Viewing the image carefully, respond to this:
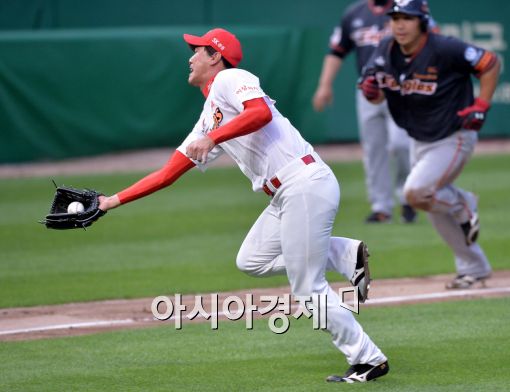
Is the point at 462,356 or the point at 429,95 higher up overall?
the point at 429,95

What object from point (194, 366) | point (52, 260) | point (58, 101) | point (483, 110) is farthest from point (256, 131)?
point (58, 101)

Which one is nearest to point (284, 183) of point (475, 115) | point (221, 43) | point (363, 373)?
point (221, 43)

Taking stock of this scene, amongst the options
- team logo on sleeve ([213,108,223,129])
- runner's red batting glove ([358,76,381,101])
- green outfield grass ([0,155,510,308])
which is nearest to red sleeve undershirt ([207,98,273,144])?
team logo on sleeve ([213,108,223,129])

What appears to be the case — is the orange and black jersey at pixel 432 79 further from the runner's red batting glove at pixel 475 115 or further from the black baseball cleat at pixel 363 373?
the black baseball cleat at pixel 363 373

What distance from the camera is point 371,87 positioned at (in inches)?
353

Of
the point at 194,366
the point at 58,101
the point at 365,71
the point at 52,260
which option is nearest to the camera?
the point at 194,366

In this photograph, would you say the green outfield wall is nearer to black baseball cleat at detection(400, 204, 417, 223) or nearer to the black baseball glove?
black baseball cleat at detection(400, 204, 417, 223)

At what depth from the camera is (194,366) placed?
6.45 meters

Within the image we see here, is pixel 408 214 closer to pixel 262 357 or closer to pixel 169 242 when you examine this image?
pixel 169 242

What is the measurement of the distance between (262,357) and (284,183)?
118 cm

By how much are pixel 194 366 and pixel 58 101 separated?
11.6 meters

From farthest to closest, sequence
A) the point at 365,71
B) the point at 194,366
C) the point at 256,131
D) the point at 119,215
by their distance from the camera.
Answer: the point at 119,215, the point at 365,71, the point at 194,366, the point at 256,131

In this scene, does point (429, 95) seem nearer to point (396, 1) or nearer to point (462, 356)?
point (396, 1)

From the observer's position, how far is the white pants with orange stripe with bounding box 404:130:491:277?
8.63 m
